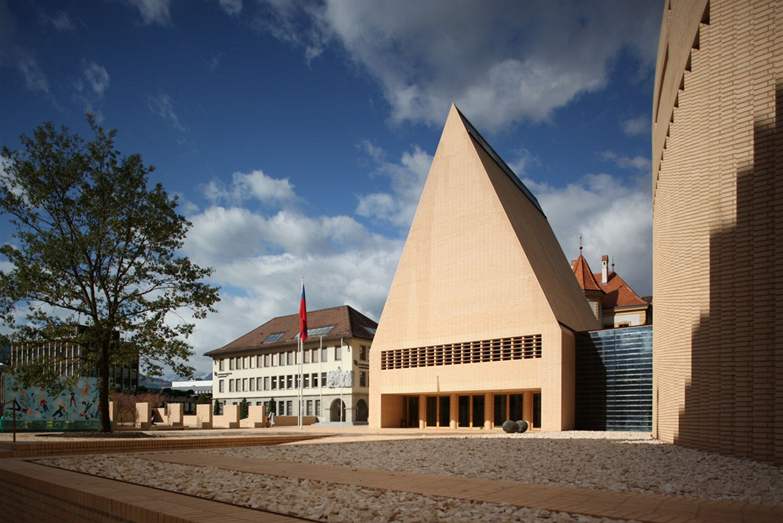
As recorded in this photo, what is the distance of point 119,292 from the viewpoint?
85.6 feet

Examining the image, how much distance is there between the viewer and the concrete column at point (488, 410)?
3541 cm

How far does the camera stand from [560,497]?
6938 millimetres

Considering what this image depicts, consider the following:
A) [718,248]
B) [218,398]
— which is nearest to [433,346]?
[718,248]

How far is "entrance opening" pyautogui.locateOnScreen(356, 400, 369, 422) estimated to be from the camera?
61719mm

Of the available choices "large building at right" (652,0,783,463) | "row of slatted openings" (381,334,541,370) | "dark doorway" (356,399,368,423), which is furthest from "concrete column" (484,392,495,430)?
"dark doorway" (356,399,368,423)

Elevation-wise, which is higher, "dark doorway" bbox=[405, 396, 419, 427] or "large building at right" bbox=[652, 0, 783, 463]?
"large building at right" bbox=[652, 0, 783, 463]

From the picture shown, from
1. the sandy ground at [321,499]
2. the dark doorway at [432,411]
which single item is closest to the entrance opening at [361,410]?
the dark doorway at [432,411]

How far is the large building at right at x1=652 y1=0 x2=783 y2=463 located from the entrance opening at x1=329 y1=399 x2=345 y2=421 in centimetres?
4634

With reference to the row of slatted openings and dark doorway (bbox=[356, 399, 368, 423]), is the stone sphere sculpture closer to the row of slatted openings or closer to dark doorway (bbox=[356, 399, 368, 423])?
the row of slatted openings

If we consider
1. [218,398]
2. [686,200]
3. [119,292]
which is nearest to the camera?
[686,200]

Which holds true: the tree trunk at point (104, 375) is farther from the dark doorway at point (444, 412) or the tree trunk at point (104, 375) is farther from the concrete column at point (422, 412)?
the dark doorway at point (444, 412)

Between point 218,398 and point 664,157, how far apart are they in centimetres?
6482

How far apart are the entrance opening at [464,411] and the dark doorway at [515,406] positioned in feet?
9.40

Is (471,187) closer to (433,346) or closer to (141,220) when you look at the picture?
(433,346)
